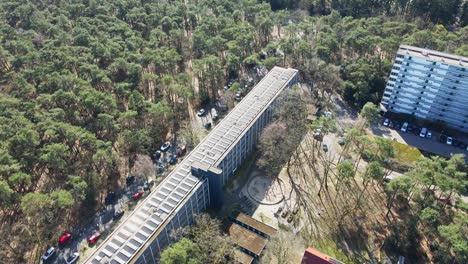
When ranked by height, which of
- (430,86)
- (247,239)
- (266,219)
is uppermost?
(430,86)

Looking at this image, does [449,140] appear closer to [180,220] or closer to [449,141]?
[449,141]

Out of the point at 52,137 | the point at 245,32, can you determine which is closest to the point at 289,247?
the point at 52,137

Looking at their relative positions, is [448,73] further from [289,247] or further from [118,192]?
[118,192]

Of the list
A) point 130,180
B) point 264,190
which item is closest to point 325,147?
point 264,190

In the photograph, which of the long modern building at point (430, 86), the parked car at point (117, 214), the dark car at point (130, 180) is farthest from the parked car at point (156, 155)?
the long modern building at point (430, 86)

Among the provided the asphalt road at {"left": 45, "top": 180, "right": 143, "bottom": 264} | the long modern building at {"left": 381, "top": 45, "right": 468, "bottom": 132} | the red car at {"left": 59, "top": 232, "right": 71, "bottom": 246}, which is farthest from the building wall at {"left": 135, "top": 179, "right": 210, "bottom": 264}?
the long modern building at {"left": 381, "top": 45, "right": 468, "bottom": 132}

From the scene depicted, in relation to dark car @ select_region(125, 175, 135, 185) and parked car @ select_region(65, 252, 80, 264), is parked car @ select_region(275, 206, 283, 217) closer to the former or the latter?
dark car @ select_region(125, 175, 135, 185)

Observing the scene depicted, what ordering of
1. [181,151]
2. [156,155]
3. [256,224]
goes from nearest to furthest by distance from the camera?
1. [256,224]
2. [156,155]
3. [181,151]
